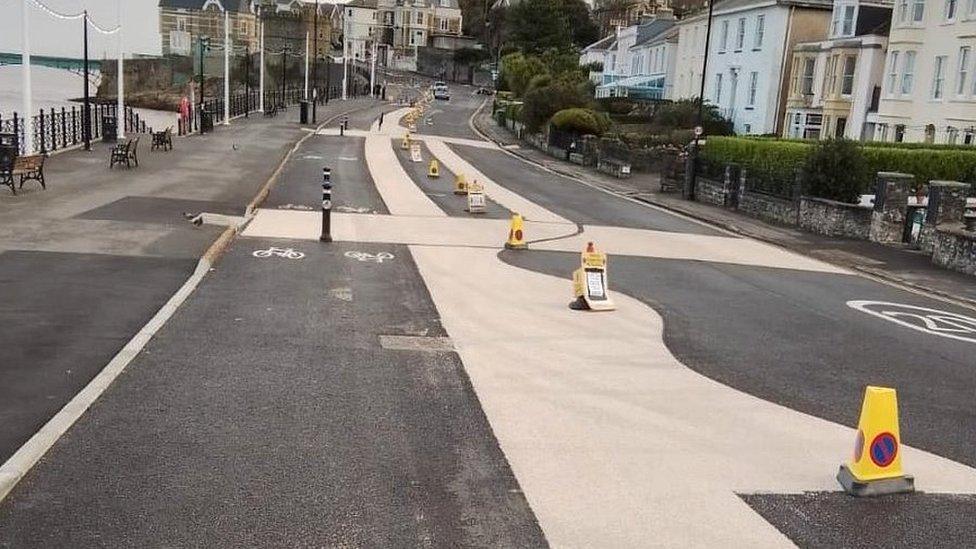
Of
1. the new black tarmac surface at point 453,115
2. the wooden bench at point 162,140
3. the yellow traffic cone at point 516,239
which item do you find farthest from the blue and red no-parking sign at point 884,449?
the new black tarmac surface at point 453,115

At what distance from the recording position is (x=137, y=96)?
11494 centimetres

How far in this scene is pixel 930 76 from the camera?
41.0 meters

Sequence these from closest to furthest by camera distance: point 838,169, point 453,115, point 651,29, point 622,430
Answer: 1. point 622,430
2. point 838,169
3. point 651,29
4. point 453,115

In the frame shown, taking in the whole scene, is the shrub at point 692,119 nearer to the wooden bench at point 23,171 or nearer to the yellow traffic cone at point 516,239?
the yellow traffic cone at point 516,239

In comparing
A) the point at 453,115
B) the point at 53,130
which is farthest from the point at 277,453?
the point at 453,115

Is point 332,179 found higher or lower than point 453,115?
lower

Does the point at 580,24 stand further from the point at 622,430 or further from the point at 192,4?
the point at 622,430

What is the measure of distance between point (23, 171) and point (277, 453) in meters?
17.8

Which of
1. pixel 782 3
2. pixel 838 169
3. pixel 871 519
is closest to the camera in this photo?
pixel 871 519

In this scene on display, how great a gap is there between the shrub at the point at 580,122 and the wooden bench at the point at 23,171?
108ft

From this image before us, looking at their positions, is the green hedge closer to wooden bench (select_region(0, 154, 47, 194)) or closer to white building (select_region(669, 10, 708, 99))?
wooden bench (select_region(0, 154, 47, 194))

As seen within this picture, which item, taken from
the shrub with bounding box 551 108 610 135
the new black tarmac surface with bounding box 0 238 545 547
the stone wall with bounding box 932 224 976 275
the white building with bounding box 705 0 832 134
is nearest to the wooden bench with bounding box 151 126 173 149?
the shrub with bounding box 551 108 610 135

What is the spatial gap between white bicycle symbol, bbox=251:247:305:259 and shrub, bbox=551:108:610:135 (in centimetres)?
3543

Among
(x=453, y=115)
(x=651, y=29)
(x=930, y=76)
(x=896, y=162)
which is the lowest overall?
(x=896, y=162)
